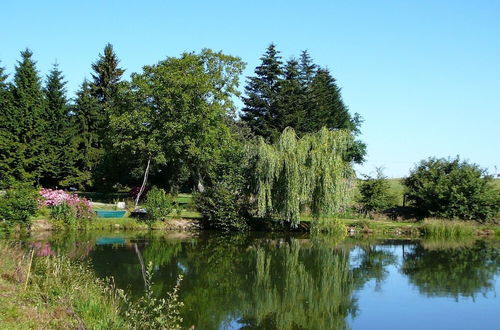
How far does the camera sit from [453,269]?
19078 millimetres

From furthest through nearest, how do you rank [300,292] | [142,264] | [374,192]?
[374,192] → [142,264] → [300,292]

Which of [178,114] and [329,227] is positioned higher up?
[178,114]

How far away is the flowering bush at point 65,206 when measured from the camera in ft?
88.5

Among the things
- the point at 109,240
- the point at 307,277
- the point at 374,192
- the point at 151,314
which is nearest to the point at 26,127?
the point at 109,240

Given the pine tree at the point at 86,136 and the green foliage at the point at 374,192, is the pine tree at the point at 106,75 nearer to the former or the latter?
the pine tree at the point at 86,136

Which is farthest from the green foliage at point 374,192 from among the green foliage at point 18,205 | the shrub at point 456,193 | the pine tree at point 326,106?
the green foliage at point 18,205

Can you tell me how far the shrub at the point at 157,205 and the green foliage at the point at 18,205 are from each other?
6300 mm

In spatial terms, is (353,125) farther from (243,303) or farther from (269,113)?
(243,303)

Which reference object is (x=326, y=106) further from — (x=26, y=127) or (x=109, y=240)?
(x=109, y=240)

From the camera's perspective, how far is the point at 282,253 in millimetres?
21734

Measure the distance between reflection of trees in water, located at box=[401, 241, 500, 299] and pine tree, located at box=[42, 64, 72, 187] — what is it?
2676 centimetres

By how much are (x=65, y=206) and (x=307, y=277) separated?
53.3 feet

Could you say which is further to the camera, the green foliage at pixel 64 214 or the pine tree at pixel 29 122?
the pine tree at pixel 29 122

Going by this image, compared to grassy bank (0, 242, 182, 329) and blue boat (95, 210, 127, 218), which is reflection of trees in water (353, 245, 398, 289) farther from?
blue boat (95, 210, 127, 218)
